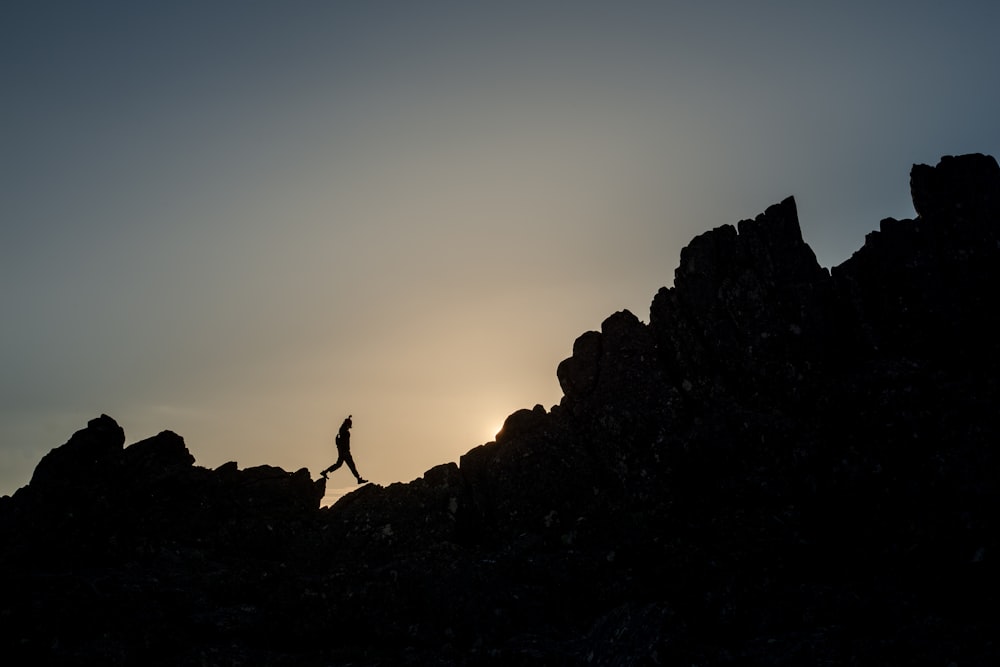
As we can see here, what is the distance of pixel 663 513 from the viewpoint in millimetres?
31719

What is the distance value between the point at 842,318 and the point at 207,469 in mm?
37881

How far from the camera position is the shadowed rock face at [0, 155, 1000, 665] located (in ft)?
84.6

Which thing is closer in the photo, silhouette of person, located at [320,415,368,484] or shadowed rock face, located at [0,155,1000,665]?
shadowed rock face, located at [0,155,1000,665]

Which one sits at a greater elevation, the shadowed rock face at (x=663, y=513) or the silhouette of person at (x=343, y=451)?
the silhouette of person at (x=343, y=451)

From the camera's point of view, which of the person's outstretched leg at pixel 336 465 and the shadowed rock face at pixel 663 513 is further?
the person's outstretched leg at pixel 336 465

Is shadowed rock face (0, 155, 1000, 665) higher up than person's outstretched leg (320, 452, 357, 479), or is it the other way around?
person's outstretched leg (320, 452, 357, 479)

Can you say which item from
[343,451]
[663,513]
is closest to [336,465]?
[343,451]

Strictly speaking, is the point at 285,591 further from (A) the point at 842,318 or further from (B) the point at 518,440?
(A) the point at 842,318

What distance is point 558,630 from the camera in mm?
27562

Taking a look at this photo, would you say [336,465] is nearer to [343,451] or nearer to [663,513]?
[343,451]

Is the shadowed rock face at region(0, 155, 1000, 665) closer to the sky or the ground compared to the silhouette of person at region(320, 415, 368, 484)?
closer to the ground

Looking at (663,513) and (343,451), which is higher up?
(343,451)

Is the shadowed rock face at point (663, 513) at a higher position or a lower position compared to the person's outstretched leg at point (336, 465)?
lower

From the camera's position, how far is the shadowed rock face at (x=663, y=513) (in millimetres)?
25781
